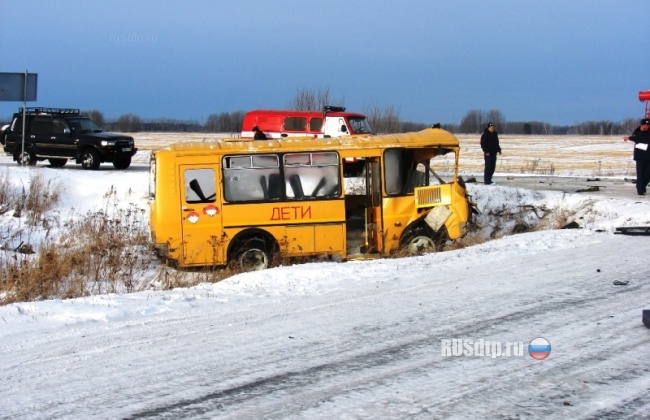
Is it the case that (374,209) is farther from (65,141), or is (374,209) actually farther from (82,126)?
(82,126)

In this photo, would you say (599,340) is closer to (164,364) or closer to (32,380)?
(164,364)

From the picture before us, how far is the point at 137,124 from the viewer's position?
115750 mm

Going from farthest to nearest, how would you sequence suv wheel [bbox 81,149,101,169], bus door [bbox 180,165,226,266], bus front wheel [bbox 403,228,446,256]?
suv wheel [bbox 81,149,101,169] → bus front wheel [bbox 403,228,446,256] → bus door [bbox 180,165,226,266]

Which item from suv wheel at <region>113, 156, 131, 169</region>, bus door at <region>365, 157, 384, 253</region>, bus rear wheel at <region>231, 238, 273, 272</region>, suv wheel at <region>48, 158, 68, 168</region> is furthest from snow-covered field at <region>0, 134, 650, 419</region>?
suv wheel at <region>48, 158, 68, 168</region>

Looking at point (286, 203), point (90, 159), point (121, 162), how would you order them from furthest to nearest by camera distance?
point (121, 162) < point (90, 159) < point (286, 203)

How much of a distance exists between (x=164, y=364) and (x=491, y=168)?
1843 centimetres

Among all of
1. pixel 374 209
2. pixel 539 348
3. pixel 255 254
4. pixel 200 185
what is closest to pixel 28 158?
pixel 200 185

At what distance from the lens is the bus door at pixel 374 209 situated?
49.7 feet

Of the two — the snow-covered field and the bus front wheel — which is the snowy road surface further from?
the bus front wheel

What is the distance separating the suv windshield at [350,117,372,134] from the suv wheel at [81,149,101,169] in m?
9.93

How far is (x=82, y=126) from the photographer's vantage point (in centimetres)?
2859

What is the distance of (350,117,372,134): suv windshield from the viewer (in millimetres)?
30452

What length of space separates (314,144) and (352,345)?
9.13 m

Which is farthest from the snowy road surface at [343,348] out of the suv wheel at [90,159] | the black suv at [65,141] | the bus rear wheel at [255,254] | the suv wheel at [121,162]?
the suv wheel at [121,162]
